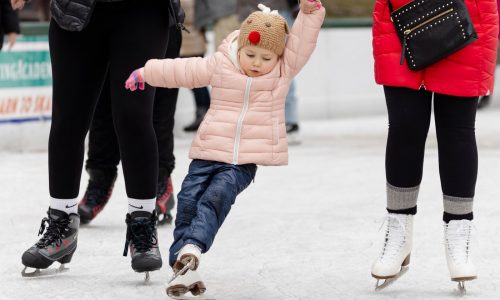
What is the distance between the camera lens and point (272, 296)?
4473mm

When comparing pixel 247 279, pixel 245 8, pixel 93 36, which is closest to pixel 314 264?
pixel 247 279

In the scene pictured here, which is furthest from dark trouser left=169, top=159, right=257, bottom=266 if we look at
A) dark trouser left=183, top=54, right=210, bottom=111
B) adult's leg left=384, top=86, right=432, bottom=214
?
dark trouser left=183, top=54, right=210, bottom=111

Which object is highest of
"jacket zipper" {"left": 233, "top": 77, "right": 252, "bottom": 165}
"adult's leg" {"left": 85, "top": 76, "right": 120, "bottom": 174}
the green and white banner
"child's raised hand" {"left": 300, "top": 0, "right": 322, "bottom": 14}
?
"child's raised hand" {"left": 300, "top": 0, "right": 322, "bottom": 14}

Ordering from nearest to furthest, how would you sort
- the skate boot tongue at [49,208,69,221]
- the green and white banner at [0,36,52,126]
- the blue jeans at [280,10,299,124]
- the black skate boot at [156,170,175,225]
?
the skate boot tongue at [49,208,69,221] → the black skate boot at [156,170,175,225] → the green and white banner at [0,36,52,126] → the blue jeans at [280,10,299,124]

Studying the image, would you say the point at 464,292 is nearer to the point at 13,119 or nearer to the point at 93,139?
the point at 93,139

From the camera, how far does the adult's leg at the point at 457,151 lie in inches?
→ 176

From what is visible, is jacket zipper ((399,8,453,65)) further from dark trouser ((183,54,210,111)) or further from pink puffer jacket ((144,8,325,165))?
dark trouser ((183,54,210,111))

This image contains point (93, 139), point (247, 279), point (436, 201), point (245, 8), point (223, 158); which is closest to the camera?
point (223, 158)

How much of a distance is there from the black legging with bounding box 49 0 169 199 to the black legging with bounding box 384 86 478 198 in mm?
888

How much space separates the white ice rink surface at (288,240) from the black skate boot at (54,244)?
0.23 ft

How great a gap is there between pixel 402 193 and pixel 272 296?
601 millimetres

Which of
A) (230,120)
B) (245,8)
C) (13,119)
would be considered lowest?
(13,119)

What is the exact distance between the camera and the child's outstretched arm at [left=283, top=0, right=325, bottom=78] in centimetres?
445

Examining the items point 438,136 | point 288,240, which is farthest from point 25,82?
point 438,136
